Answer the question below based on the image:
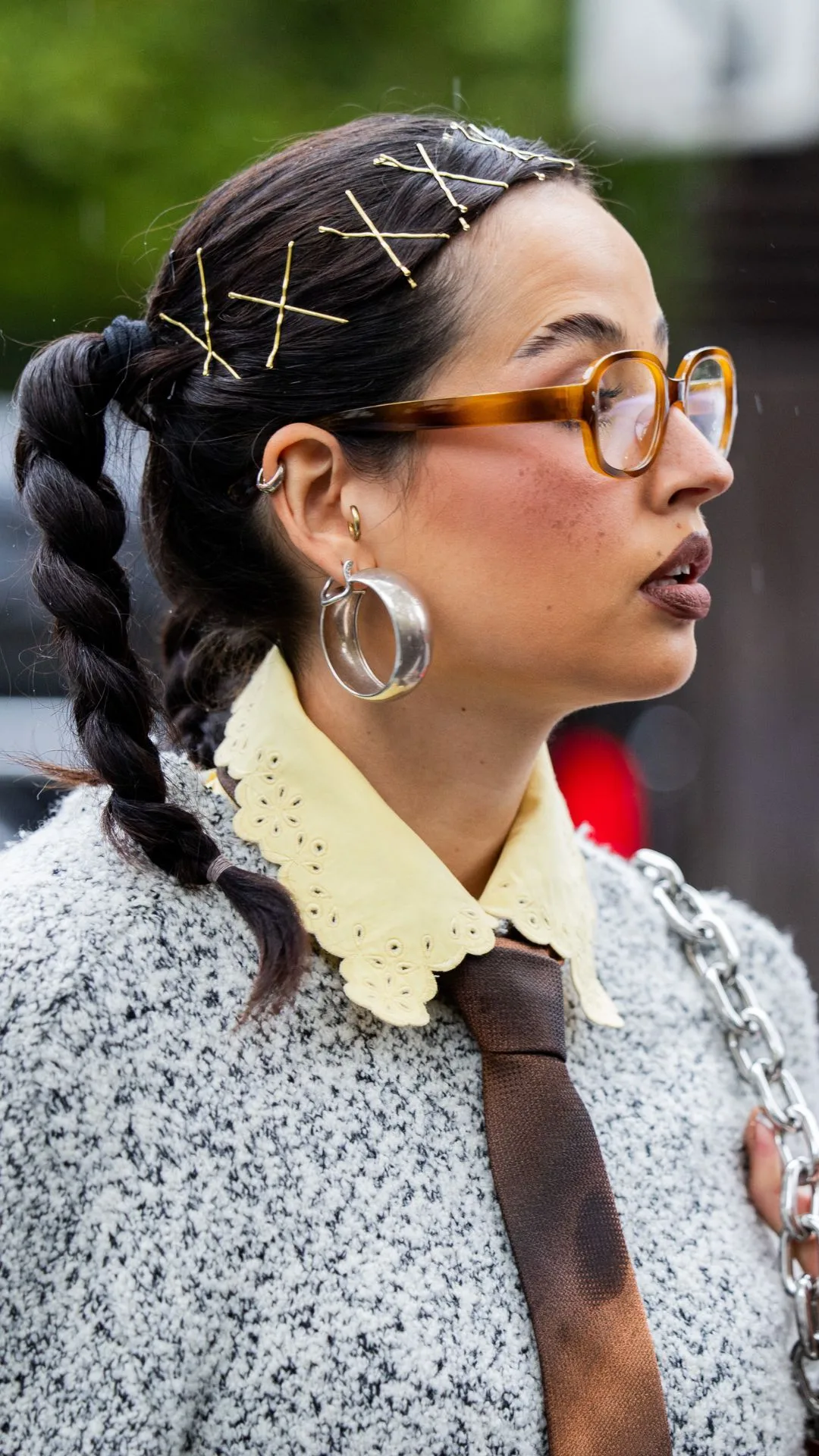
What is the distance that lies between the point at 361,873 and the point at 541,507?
0.49 meters

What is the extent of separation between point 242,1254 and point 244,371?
3.41 ft

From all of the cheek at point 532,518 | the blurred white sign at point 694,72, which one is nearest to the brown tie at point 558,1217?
the cheek at point 532,518

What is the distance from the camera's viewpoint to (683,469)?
1884mm

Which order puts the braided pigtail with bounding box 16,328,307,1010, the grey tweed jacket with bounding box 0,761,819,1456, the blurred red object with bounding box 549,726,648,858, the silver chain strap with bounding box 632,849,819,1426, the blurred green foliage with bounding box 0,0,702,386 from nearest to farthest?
the grey tweed jacket with bounding box 0,761,819,1456, the braided pigtail with bounding box 16,328,307,1010, the silver chain strap with bounding box 632,849,819,1426, the blurred red object with bounding box 549,726,648,858, the blurred green foliage with bounding box 0,0,702,386

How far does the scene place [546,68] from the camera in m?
5.82

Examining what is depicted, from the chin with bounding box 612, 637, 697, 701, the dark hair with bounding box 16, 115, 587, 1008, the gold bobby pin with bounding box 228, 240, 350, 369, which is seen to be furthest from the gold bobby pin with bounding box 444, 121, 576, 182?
the chin with bounding box 612, 637, 697, 701

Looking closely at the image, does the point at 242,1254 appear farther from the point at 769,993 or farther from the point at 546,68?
the point at 546,68

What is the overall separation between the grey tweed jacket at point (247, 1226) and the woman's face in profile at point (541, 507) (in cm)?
41

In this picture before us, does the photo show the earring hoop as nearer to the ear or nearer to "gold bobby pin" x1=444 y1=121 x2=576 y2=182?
the ear

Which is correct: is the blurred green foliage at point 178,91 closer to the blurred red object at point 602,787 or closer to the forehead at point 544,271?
the blurred red object at point 602,787

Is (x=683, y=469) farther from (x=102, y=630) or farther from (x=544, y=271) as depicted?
(x=102, y=630)

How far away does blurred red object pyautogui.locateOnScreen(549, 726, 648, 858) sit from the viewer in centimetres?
493

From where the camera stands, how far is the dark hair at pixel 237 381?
71.8 inches

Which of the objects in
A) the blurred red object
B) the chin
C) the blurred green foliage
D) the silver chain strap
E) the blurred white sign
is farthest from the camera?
the blurred white sign
